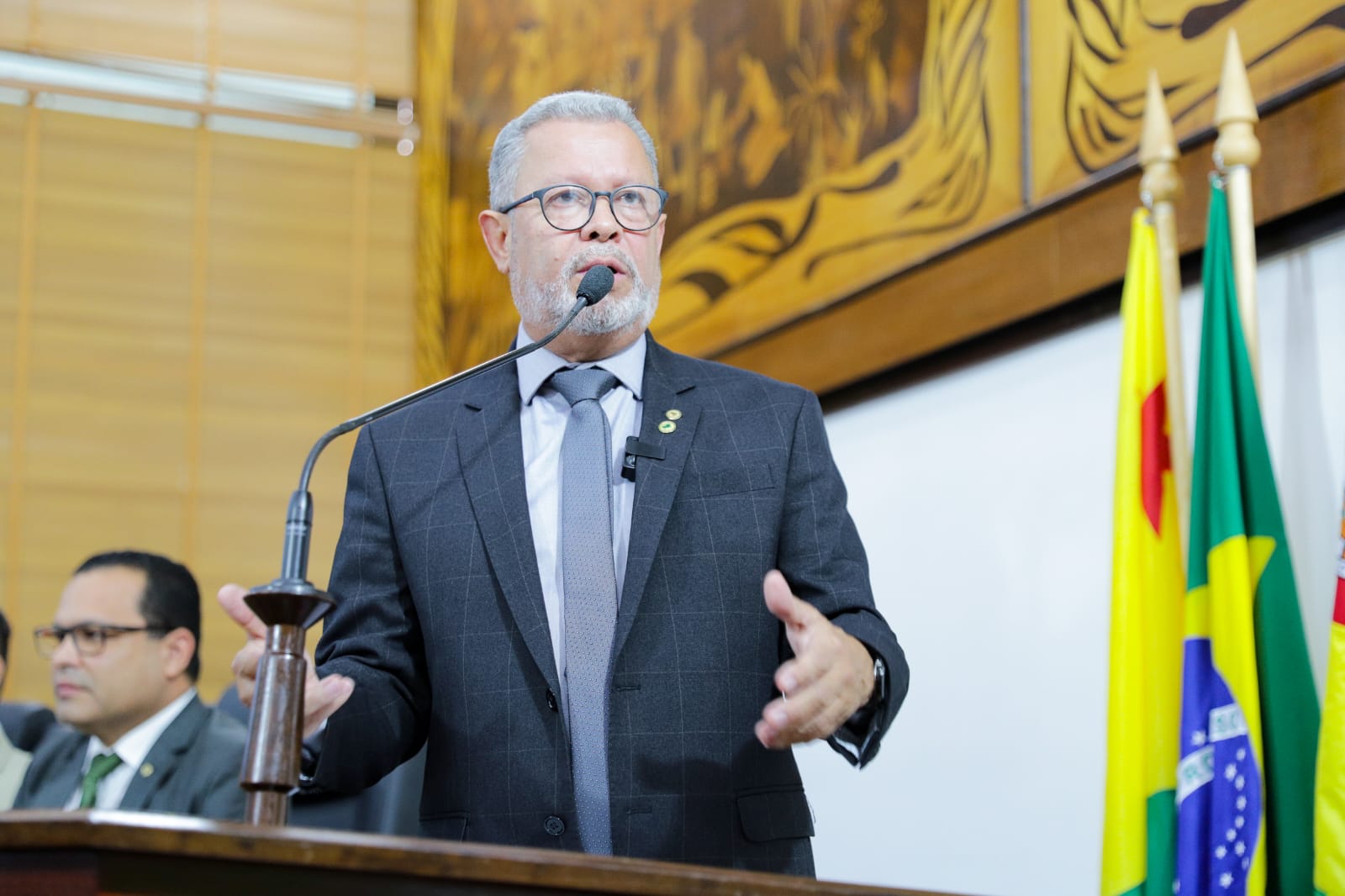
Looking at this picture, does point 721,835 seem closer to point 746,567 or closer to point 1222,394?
point 746,567

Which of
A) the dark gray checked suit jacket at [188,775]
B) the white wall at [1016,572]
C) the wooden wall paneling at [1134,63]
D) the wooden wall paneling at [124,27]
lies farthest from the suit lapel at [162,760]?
the wooden wall paneling at [124,27]

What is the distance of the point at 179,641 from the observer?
12.4 feet

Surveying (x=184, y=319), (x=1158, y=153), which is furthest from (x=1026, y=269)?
(x=184, y=319)

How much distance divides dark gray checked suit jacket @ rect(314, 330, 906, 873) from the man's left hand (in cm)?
17

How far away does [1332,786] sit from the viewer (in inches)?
88.6

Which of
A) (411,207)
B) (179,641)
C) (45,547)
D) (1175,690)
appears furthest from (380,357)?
(1175,690)

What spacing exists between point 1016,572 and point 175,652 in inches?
80.9

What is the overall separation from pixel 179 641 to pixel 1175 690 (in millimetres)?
2394

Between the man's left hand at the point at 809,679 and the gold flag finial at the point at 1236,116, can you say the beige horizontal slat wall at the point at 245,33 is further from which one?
the man's left hand at the point at 809,679

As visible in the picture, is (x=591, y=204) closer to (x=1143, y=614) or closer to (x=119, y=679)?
(x=1143, y=614)

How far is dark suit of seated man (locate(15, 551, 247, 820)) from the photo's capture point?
12.0 feet

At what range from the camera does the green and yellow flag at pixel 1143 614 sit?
2.56m

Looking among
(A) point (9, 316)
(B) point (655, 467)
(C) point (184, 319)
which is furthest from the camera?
(C) point (184, 319)

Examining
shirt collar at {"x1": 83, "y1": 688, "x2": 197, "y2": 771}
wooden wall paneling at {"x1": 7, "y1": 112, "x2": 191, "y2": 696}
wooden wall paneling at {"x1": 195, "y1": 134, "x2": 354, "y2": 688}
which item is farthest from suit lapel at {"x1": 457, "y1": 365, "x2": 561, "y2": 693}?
wooden wall paneling at {"x1": 7, "y1": 112, "x2": 191, "y2": 696}
